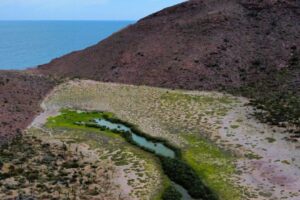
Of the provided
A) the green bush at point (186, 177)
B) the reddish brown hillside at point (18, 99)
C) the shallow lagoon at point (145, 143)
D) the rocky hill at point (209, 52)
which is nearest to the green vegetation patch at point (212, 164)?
the green bush at point (186, 177)

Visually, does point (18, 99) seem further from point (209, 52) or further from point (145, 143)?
→ point (209, 52)

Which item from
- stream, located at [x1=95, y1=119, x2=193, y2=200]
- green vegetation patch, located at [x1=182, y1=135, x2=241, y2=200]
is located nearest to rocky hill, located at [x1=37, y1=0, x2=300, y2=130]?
green vegetation patch, located at [x1=182, y1=135, x2=241, y2=200]

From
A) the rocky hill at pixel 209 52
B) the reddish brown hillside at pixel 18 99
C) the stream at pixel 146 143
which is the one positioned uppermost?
the rocky hill at pixel 209 52

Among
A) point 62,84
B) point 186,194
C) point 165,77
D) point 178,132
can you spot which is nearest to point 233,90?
point 165,77

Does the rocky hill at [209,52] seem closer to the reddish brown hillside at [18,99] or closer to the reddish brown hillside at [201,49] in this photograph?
the reddish brown hillside at [201,49]

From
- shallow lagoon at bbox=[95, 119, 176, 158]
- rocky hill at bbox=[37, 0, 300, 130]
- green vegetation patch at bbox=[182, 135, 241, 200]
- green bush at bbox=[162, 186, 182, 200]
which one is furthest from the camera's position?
rocky hill at bbox=[37, 0, 300, 130]

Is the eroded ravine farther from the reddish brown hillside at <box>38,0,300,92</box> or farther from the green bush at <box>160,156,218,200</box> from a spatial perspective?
the reddish brown hillside at <box>38,0,300,92</box>

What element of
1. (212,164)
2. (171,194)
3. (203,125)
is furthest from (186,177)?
(203,125)
